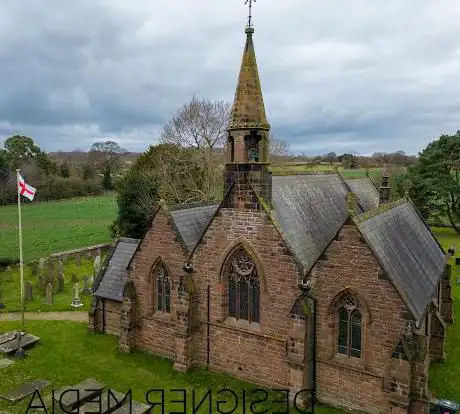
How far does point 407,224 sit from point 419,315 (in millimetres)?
8102

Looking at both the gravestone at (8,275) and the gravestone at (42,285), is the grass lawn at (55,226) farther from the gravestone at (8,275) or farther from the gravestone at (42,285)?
the gravestone at (42,285)

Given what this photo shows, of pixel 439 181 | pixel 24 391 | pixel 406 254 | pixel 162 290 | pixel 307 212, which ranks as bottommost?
pixel 24 391

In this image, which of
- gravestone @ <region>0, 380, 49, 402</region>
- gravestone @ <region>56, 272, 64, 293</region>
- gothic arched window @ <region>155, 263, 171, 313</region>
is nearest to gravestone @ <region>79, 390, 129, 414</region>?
gravestone @ <region>0, 380, 49, 402</region>

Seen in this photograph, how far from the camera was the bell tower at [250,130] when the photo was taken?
53.9 ft

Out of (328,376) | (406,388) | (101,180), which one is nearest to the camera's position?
(406,388)

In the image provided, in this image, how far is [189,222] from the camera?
19578 millimetres

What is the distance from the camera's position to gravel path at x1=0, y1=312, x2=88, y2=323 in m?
24.6

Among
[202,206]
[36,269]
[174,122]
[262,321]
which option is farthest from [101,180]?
[262,321]

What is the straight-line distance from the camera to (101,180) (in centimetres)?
9462

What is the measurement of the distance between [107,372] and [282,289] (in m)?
8.57

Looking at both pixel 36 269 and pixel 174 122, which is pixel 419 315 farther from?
pixel 174 122

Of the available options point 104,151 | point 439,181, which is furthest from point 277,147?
point 104,151

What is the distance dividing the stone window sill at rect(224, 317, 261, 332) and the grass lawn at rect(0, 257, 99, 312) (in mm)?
12648

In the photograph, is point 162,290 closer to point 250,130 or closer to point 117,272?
point 117,272
